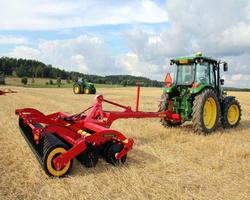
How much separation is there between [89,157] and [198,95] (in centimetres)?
416

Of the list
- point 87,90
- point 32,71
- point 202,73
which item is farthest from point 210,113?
point 32,71

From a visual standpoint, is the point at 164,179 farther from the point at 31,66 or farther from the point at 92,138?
the point at 31,66

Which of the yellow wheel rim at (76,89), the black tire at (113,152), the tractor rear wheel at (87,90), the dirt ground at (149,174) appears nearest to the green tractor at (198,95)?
the dirt ground at (149,174)

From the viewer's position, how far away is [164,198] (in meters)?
3.81

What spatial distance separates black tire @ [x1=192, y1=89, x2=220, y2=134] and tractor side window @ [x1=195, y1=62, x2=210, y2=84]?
49cm

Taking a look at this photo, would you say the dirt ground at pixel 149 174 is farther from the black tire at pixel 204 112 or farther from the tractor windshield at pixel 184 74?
the tractor windshield at pixel 184 74

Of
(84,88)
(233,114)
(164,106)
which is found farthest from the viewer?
(84,88)

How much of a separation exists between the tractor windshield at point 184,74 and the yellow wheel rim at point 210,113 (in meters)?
0.76

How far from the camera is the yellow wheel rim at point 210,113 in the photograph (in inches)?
330

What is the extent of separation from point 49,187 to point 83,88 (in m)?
Result: 26.5

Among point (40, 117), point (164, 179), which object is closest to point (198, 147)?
point (164, 179)

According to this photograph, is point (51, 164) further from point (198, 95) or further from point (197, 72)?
point (197, 72)

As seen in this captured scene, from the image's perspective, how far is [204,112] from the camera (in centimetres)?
837

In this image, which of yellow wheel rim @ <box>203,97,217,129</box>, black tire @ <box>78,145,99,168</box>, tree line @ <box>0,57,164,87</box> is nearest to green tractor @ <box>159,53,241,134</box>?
yellow wheel rim @ <box>203,97,217,129</box>
